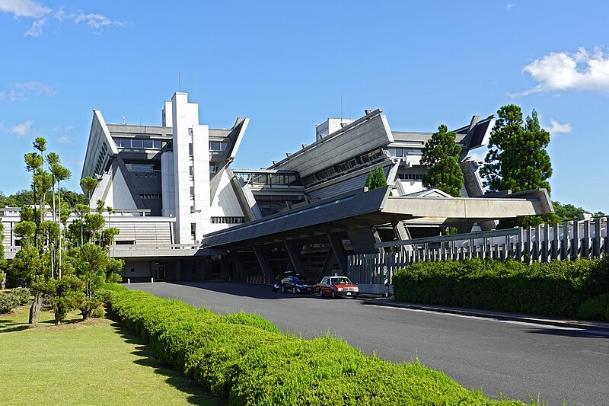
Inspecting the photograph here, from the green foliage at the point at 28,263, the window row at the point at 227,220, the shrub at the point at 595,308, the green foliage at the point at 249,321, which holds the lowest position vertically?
the shrub at the point at 595,308

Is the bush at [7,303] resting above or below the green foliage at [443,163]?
below

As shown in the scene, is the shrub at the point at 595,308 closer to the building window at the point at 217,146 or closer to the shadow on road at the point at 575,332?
the shadow on road at the point at 575,332

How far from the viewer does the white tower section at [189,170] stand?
297 feet

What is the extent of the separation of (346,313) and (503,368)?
14.8 m

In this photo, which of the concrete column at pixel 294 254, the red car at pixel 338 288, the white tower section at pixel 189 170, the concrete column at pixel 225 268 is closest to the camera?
the red car at pixel 338 288

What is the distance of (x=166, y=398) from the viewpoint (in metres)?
10.1

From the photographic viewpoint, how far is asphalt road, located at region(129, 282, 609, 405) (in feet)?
34.1

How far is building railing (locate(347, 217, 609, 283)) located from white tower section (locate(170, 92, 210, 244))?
52.6m

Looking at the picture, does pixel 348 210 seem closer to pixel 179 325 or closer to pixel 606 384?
pixel 179 325

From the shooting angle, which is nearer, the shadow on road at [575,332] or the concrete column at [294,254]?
the shadow on road at [575,332]

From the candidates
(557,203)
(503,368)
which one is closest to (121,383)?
(503,368)

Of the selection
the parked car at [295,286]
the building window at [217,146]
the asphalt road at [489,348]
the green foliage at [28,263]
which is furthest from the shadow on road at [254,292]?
the building window at [217,146]

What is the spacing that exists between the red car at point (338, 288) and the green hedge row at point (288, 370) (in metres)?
24.2

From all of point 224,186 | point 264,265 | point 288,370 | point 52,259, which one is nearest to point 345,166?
point 224,186
